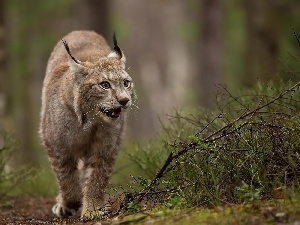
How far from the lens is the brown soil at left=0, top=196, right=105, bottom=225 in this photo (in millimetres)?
7371

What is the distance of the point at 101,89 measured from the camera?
23.7ft

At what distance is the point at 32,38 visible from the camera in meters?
24.8

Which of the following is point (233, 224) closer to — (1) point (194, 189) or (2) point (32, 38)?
(1) point (194, 189)

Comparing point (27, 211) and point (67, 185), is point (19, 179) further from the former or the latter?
point (67, 185)

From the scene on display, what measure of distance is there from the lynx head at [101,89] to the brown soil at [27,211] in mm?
1070

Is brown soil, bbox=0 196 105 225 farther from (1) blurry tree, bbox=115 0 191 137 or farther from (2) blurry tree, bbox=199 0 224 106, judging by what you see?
(1) blurry tree, bbox=115 0 191 137

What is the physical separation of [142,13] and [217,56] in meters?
32.8

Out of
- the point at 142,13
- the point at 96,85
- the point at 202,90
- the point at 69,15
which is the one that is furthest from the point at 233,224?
the point at 142,13

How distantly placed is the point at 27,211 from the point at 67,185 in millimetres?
694

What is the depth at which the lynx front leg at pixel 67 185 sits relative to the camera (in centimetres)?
817

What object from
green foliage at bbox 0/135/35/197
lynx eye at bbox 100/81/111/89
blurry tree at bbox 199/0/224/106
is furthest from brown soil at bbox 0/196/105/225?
blurry tree at bbox 199/0/224/106

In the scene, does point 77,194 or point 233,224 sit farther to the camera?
point 77,194

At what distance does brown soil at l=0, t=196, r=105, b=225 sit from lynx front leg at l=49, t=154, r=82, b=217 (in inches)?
5.6

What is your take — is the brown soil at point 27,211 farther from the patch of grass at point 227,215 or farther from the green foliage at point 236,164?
the patch of grass at point 227,215
